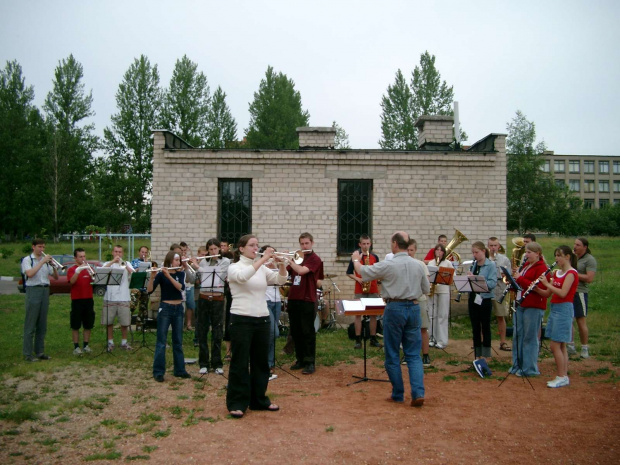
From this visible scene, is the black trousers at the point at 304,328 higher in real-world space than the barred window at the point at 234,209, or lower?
lower

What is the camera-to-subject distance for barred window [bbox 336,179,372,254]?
1343 cm

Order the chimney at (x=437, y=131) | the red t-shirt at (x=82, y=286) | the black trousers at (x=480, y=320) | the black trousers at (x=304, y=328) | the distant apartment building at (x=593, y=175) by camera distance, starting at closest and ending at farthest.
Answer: the black trousers at (x=304, y=328) → the black trousers at (x=480, y=320) → the red t-shirt at (x=82, y=286) → the chimney at (x=437, y=131) → the distant apartment building at (x=593, y=175)

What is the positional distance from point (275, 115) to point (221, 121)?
4582 mm

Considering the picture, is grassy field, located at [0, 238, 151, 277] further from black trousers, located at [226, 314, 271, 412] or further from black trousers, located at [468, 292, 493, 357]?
black trousers, located at [226, 314, 271, 412]

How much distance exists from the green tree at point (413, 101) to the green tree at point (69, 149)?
2488 centimetres

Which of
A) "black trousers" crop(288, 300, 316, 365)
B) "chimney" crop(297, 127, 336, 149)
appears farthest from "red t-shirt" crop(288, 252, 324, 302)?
"chimney" crop(297, 127, 336, 149)

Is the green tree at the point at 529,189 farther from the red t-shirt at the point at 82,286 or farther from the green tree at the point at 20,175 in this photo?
the green tree at the point at 20,175

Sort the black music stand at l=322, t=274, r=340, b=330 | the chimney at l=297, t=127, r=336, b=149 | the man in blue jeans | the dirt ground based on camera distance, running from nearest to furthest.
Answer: the dirt ground → the man in blue jeans → the black music stand at l=322, t=274, r=340, b=330 → the chimney at l=297, t=127, r=336, b=149

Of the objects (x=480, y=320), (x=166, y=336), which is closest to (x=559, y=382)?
(x=480, y=320)

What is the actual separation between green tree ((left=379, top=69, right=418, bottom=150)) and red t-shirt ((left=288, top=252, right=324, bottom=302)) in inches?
1303

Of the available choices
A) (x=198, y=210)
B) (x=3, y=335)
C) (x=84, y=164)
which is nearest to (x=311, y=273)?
(x=198, y=210)

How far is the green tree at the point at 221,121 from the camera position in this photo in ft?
135

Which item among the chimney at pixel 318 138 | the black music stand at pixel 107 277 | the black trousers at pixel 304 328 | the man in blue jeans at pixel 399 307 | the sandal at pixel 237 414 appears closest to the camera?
the sandal at pixel 237 414

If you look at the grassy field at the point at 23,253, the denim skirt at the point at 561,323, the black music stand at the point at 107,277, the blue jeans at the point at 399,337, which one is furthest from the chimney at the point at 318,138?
the grassy field at the point at 23,253
